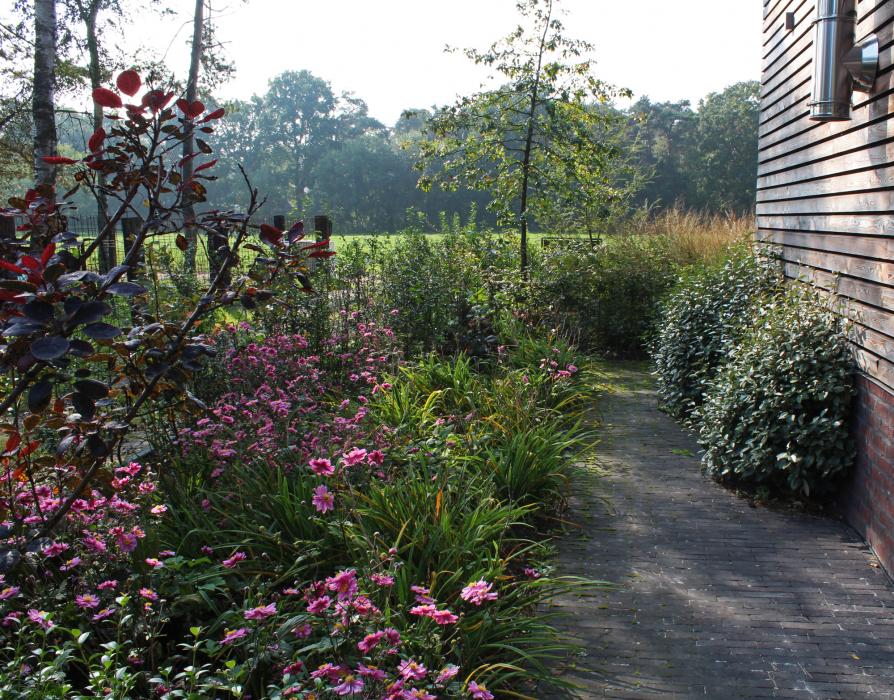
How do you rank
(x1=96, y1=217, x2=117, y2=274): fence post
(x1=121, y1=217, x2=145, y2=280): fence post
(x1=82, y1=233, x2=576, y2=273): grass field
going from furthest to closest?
1. (x1=96, y1=217, x2=117, y2=274): fence post
2. (x1=82, y1=233, x2=576, y2=273): grass field
3. (x1=121, y1=217, x2=145, y2=280): fence post

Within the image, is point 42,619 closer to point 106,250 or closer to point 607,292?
point 106,250

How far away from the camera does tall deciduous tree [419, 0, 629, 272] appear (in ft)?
30.8

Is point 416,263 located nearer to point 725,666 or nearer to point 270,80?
point 725,666

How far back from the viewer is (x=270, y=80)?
67438 mm

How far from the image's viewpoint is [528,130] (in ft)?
31.2

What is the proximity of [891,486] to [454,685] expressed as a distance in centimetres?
256

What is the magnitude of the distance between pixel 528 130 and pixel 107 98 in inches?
308

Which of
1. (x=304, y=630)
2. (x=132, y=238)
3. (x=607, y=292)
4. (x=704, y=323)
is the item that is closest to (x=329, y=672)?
(x=304, y=630)

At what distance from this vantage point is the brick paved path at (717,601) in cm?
258

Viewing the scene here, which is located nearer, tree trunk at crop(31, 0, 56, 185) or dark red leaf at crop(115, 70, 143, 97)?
dark red leaf at crop(115, 70, 143, 97)

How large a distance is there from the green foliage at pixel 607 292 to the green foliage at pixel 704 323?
1.99 m

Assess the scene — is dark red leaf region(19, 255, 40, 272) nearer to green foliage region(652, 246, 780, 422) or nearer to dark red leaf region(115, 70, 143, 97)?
dark red leaf region(115, 70, 143, 97)

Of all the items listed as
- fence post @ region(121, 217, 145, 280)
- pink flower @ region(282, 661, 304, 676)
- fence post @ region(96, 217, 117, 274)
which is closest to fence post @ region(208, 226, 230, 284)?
fence post @ region(121, 217, 145, 280)

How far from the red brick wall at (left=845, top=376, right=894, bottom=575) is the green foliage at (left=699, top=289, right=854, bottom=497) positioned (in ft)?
0.30
